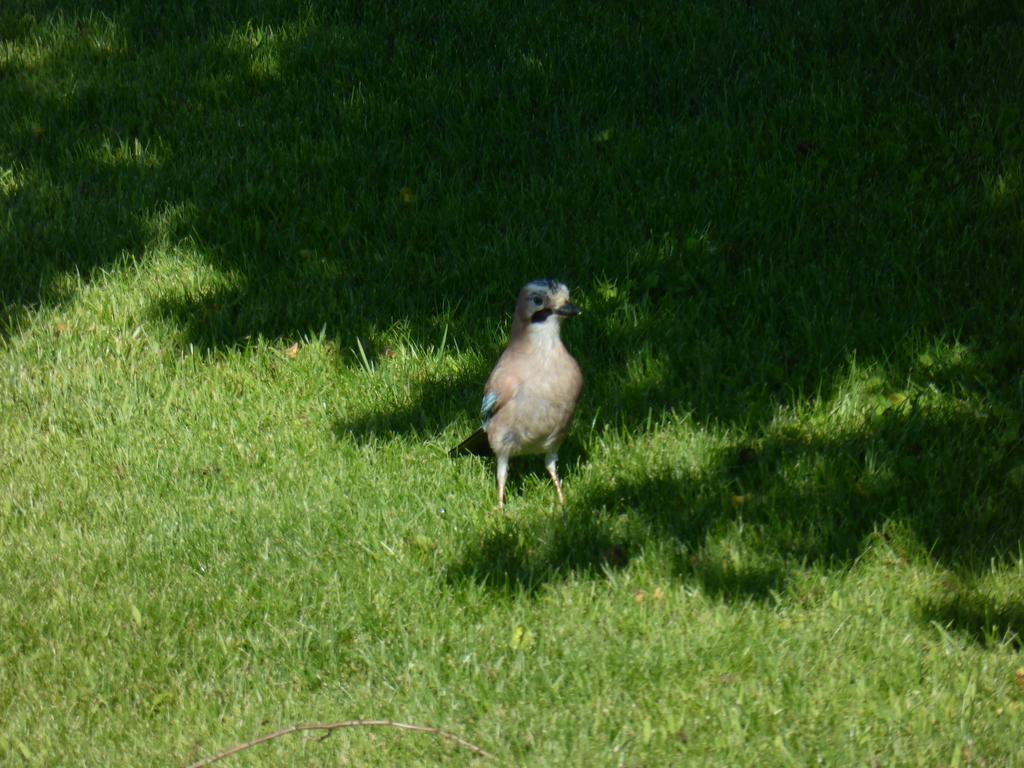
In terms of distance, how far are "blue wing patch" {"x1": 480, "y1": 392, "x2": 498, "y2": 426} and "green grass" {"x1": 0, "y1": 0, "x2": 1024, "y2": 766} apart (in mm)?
354

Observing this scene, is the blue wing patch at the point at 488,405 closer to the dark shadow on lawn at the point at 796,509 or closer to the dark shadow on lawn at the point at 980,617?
the dark shadow on lawn at the point at 796,509

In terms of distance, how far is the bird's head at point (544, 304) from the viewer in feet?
19.1

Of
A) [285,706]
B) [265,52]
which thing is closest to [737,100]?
[265,52]

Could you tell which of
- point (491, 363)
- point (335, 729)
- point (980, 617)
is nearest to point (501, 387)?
point (491, 363)

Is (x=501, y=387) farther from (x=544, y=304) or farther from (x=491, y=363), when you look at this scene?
(x=491, y=363)

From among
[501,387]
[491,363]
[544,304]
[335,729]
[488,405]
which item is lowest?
[335,729]

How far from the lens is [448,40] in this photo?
964 cm

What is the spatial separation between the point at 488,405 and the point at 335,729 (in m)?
1.81

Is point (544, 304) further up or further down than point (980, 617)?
further up

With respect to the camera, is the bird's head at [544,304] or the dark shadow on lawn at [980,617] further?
the bird's head at [544,304]

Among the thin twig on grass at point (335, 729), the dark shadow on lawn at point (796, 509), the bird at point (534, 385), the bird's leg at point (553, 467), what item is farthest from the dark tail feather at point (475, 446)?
the thin twig on grass at point (335, 729)

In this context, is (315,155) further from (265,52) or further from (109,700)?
(109,700)

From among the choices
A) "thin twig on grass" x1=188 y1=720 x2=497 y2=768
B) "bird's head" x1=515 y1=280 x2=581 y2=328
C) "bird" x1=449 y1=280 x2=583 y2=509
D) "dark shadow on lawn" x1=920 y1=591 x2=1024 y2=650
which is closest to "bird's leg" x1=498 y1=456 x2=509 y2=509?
"bird" x1=449 y1=280 x2=583 y2=509

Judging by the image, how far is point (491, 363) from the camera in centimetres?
709
